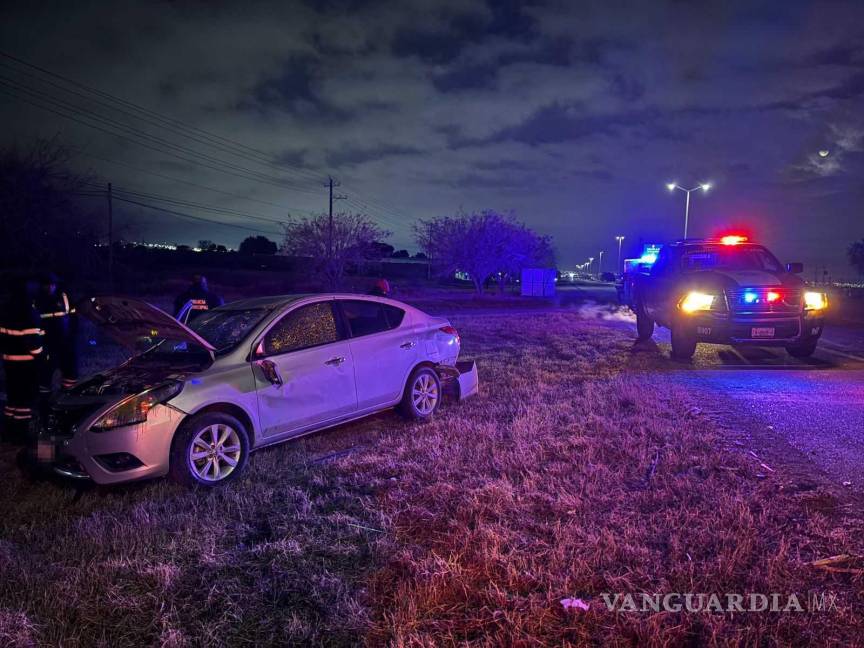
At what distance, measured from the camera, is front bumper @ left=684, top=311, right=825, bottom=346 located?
28.9ft

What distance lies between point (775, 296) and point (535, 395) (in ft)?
16.0

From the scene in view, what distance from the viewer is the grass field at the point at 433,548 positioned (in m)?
2.44

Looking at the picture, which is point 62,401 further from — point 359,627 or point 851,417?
point 851,417

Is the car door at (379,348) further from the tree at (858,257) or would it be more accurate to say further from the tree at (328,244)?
the tree at (858,257)

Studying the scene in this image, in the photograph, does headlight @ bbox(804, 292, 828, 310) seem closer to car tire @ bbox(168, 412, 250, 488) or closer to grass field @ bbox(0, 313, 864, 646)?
grass field @ bbox(0, 313, 864, 646)

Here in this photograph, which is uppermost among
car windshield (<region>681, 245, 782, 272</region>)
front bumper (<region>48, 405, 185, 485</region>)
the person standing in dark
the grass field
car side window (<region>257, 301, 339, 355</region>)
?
car windshield (<region>681, 245, 782, 272</region>)

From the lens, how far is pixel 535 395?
23.1 feet

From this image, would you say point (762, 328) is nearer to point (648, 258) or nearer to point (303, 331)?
point (303, 331)

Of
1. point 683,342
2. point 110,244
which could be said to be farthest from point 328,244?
point 683,342

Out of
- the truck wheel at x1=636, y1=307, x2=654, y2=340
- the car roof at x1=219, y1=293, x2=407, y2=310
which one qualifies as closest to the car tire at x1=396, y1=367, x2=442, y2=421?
the car roof at x1=219, y1=293, x2=407, y2=310

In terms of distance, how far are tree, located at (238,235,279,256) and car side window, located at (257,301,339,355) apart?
84.7m

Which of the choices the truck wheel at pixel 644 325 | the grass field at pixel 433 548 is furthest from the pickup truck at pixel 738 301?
the grass field at pixel 433 548

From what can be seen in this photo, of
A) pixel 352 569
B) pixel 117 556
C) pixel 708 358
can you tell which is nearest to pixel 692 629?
pixel 352 569

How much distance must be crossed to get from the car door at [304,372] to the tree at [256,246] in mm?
84763
